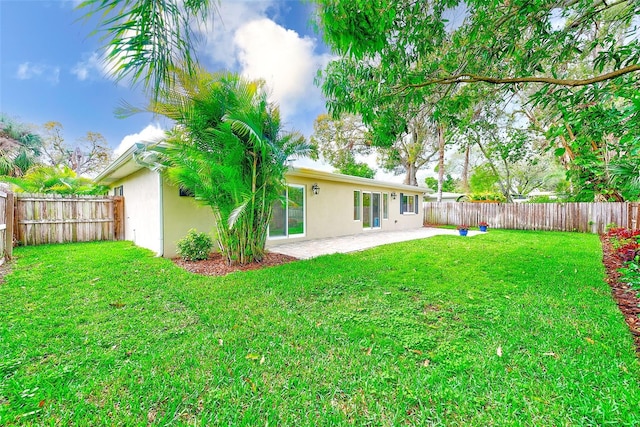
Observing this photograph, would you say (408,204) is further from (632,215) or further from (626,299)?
(626,299)

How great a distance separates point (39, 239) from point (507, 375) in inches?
446

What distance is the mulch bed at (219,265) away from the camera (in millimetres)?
4949

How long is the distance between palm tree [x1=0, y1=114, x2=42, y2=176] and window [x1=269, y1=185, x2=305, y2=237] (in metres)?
12.7

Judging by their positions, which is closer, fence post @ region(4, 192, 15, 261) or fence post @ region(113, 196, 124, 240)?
fence post @ region(4, 192, 15, 261)

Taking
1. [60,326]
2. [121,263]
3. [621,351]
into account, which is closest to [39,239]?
[121,263]

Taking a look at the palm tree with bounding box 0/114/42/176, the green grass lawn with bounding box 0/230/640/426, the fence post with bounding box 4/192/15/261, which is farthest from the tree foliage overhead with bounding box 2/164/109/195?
the green grass lawn with bounding box 0/230/640/426

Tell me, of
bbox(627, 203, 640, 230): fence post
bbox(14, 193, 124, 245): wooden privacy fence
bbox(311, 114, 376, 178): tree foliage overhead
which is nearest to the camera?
bbox(14, 193, 124, 245): wooden privacy fence

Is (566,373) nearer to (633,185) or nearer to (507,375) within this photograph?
(507,375)

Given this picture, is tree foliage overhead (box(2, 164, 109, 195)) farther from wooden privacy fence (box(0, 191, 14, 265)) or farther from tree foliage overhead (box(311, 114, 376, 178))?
tree foliage overhead (box(311, 114, 376, 178))

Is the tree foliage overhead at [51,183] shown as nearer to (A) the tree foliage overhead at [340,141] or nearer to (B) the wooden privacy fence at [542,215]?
(A) the tree foliage overhead at [340,141]

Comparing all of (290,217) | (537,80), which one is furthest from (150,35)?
(290,217)

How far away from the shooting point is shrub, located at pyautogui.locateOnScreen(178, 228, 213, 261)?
5699 millimetres

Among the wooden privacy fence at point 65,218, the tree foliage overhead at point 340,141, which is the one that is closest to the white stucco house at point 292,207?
the wooden privacy fence at point 65,218

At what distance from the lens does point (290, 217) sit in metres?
8.62
